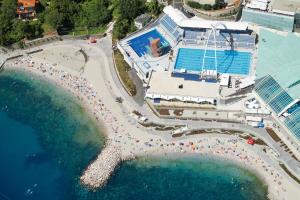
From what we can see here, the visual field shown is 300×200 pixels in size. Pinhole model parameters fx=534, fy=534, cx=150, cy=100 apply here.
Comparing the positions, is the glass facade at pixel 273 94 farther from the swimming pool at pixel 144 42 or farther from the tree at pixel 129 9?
the tree at pixel 129 9

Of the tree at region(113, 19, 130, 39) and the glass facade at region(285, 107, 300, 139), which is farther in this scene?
the tree at region(113, 19, 130, 39)

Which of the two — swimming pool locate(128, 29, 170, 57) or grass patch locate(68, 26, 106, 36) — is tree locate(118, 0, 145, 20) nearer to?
grass patch locate(68, 26, 106, 36)

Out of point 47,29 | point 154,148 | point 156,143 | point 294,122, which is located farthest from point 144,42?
point 294,122

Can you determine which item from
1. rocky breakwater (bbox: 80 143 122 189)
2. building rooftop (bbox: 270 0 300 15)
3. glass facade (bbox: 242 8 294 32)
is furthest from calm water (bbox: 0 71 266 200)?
building rooftop (bbox: 270 0 300 15)

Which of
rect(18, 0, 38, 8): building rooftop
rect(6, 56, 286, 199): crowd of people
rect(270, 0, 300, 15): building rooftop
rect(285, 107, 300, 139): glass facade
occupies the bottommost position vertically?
rect(6, 56, 286, 199): crowd of people

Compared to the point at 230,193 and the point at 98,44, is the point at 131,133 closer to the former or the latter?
the point at 230,193

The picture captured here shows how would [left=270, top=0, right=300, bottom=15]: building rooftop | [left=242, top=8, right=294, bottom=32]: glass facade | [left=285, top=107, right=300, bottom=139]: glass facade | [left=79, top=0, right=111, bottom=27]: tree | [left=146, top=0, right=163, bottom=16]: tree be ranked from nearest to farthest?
1. [left=285, top=107, right=300, bottom=139]: glass facade
2. [left=242, top=8, right=294, bottom=32]: glass facade
3. [left=270, top=0, right=300, bottom=15]: building rooftop
4. [left=146, top=0, right=163, bottom=16]: tree
5. [left=79, top=0, right=111, bottom=27]: tree

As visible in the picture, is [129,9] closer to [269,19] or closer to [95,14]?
[95,14]

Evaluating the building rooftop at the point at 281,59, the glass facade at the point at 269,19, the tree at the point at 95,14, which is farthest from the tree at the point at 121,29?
the building rooftop at the point at 281,59
